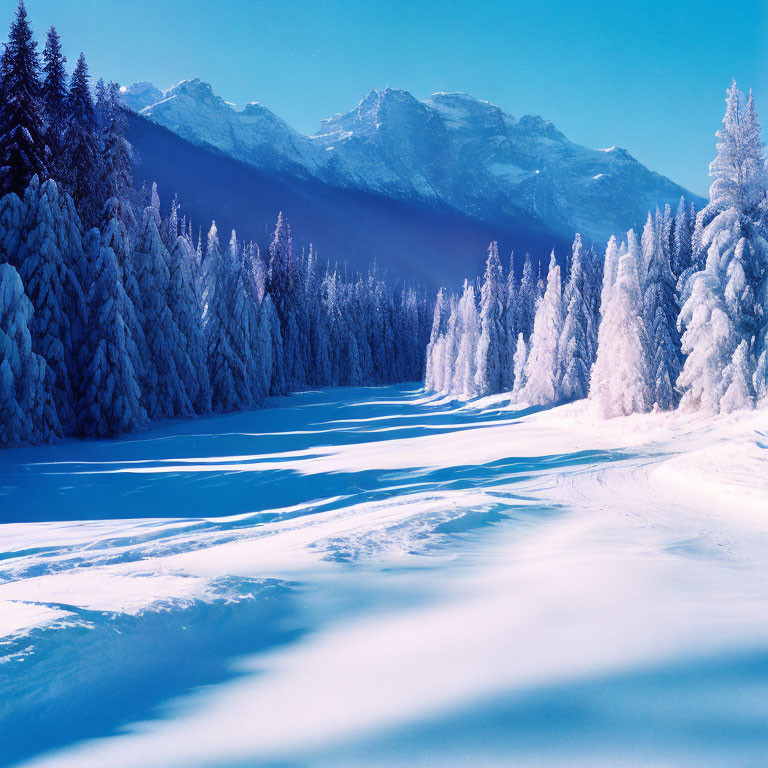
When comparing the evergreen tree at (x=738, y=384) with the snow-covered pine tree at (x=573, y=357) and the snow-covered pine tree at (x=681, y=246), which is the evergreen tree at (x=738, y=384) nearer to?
the snow-covered pine tree at (x=573, y=357)

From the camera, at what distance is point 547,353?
32625 mm

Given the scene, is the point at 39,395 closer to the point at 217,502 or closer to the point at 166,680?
the point at 217,502

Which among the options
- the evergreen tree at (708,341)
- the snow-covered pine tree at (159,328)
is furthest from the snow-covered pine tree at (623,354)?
the snow-covered pine tree at (159,328)

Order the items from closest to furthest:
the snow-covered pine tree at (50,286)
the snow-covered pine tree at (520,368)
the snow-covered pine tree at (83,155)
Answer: the snow-covered pine tree at (50,286), the snow-covered pine tree at (83,155), the snow-covered pine tree at (520,368)

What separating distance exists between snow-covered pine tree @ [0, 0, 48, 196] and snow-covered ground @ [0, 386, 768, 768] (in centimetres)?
1898

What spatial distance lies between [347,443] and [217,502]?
8579 mm

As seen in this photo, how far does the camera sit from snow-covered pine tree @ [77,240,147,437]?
63.3 ft

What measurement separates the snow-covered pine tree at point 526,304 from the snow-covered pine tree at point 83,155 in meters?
40.7

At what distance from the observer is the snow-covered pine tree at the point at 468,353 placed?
47938 millimetres

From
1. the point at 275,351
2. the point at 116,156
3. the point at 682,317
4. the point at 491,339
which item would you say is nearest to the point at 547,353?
the point at 491,339

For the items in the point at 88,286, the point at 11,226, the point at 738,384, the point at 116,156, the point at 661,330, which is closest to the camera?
the point at 738,384

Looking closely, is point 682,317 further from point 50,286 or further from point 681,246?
point 681,246

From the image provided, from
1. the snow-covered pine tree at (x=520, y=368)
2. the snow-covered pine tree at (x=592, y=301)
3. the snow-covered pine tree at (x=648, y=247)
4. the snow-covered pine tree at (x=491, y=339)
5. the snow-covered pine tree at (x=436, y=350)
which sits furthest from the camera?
the snow-covered pine tree at (x=436, y=350)

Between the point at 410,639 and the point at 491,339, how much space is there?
43804mm
